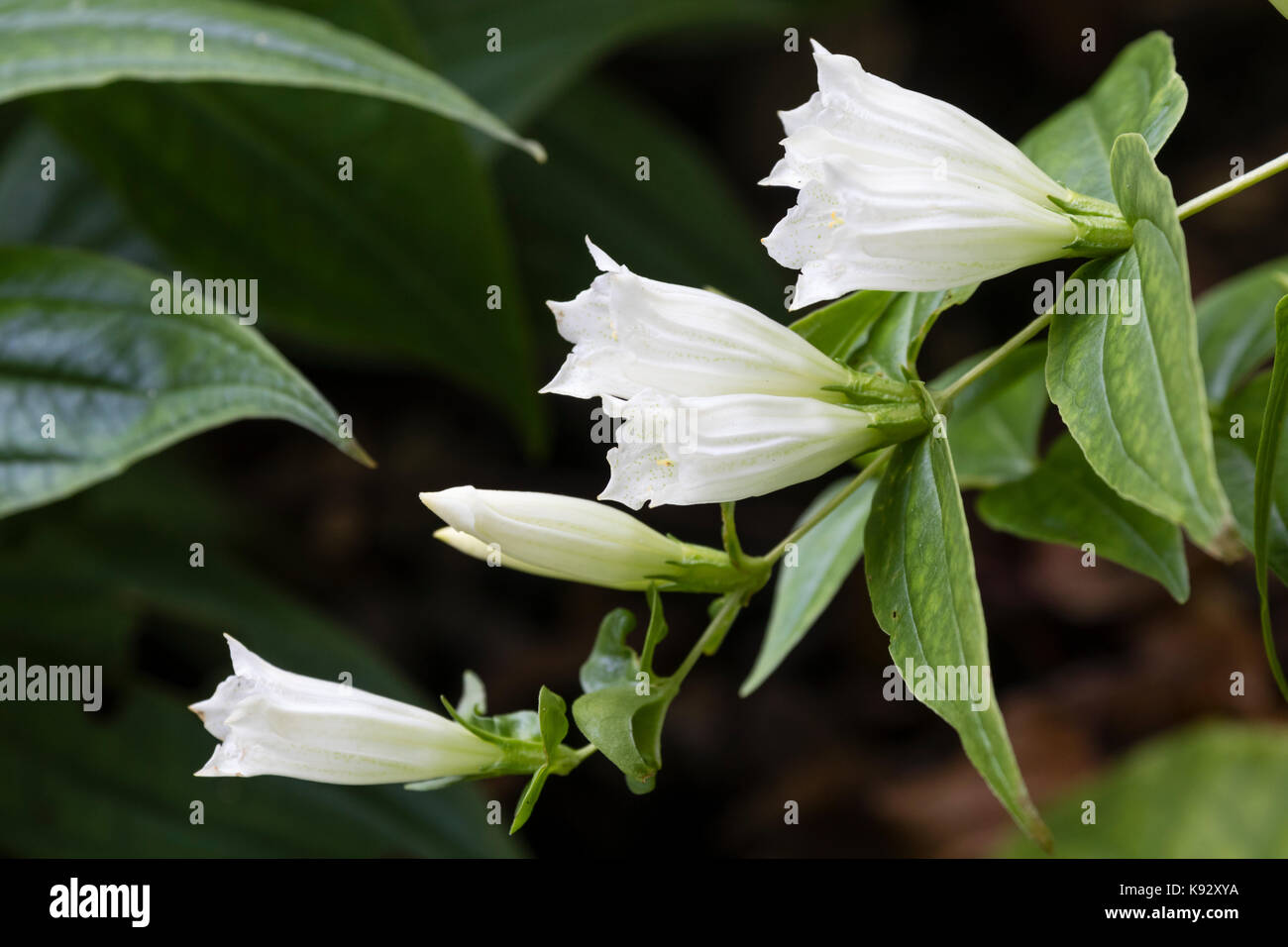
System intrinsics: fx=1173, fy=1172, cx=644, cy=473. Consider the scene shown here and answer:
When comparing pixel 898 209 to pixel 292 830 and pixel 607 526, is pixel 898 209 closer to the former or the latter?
pixel 607 526

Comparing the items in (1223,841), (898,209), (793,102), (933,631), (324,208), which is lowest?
(1223,841)

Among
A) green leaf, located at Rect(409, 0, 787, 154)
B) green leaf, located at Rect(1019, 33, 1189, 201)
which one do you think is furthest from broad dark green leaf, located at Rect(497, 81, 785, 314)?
green leaf, located at Rect(1019, 33, 1189, 201)

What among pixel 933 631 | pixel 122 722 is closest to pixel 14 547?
pixel 122 722

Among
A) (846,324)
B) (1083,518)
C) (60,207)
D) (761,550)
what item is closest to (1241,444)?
(1083,518)

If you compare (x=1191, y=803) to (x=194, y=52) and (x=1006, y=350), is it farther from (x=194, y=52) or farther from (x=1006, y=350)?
(x=194, y=52)

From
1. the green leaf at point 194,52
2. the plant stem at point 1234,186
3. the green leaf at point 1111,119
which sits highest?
the green leaf at point 194,52

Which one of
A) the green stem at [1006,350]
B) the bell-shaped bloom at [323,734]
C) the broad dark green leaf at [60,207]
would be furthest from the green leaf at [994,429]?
the broad dark green leaf at [60,207]

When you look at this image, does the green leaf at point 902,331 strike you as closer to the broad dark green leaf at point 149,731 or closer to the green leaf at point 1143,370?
the green leaf at point 1143,370
